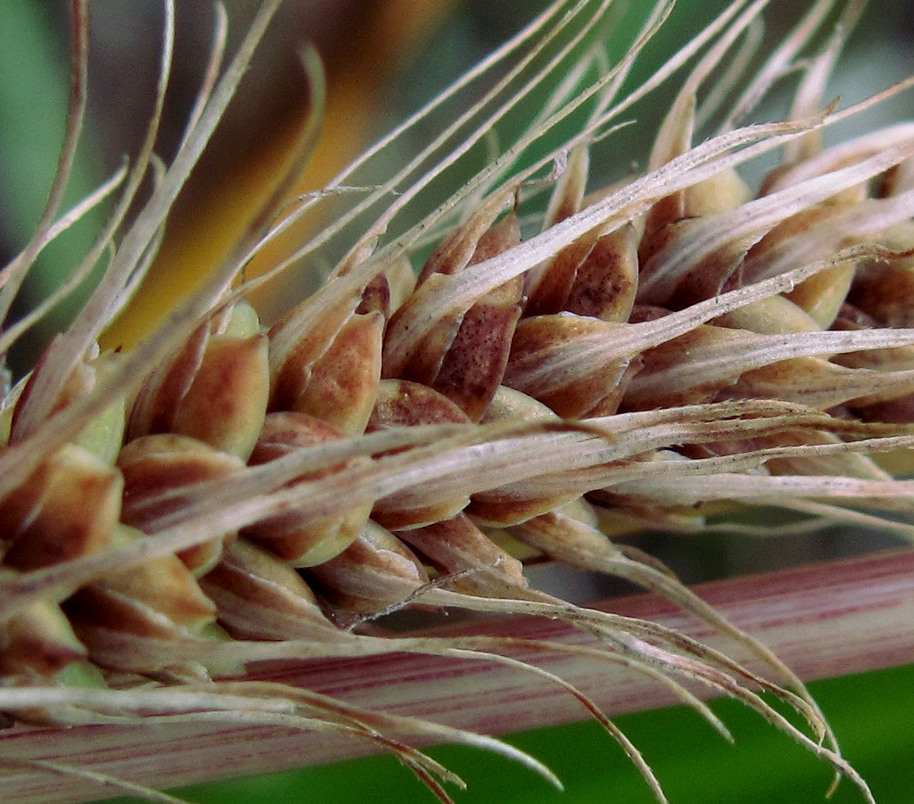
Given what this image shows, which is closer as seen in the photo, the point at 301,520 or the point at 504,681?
the point at 301,520

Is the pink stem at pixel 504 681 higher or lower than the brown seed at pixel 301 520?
lower

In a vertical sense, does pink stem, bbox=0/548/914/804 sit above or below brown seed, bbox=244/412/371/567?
below

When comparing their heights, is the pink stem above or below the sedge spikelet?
below

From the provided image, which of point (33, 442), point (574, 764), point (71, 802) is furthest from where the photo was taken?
point (574, 764)

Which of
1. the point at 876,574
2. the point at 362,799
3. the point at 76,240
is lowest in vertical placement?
the point at 362,799

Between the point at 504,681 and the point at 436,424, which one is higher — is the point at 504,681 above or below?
below

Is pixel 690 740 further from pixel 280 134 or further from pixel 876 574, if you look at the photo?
pixel 280 134

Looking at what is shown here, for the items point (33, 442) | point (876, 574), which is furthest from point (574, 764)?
point (33, 442)

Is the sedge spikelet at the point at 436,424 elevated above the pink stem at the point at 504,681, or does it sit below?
above
